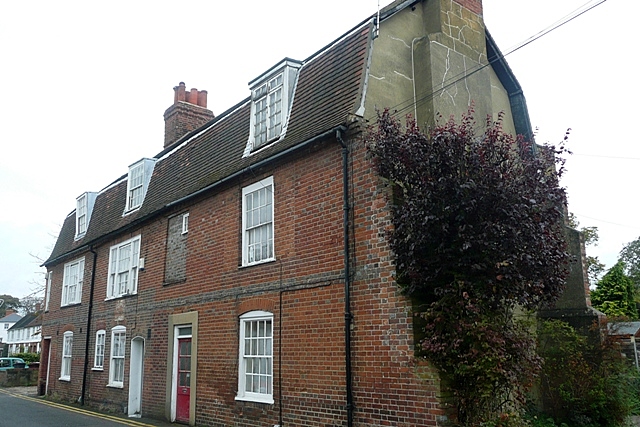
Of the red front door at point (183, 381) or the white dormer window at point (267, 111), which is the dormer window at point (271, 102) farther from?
the red front door at point (183, 381)

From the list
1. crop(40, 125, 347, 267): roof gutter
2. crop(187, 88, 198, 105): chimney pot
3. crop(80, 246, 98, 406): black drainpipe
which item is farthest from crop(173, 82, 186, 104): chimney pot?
A: crop(80, 246, 98, 406): black drainpipe

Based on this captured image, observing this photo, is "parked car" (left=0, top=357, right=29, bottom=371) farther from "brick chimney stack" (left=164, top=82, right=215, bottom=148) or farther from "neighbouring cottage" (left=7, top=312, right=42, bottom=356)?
"neighbouring cottage" (left=7, top=312, right=42, bottom=356)

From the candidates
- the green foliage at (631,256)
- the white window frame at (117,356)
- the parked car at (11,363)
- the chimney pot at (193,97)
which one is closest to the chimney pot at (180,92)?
the chimney pot at (193,97)

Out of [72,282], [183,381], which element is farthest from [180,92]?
[183,381]

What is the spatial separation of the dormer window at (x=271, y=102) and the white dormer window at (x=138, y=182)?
659cm

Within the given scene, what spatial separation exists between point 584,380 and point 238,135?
31.9 feet

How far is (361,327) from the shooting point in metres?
9.63

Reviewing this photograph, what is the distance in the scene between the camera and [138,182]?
1905cm

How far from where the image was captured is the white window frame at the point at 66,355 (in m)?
22.2

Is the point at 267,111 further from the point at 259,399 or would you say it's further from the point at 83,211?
the point at 83,211

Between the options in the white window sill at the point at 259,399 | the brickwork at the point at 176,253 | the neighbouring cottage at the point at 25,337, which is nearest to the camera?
the white window sill at the point at 259,399

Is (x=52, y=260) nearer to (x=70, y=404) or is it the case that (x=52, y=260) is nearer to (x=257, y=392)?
(x=70, y=404)

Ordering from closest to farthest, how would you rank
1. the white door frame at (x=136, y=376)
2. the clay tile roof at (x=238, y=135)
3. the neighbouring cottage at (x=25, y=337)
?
the clay tile roof at (x=238, y=135), the white door frame at (x=136, y=376), the neighbouring cottage at (x=25, y=337)

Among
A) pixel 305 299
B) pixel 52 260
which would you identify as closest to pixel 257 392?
pixel 305 299
